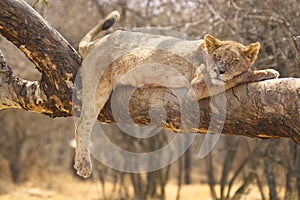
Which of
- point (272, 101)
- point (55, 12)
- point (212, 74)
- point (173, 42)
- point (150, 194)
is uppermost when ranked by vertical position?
point (55, 12)

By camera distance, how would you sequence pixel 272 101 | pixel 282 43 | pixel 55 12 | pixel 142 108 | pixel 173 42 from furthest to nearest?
pixel 55 12
pixel 282 43
pixel 173 42
pixel 142 108
pixel 272 101

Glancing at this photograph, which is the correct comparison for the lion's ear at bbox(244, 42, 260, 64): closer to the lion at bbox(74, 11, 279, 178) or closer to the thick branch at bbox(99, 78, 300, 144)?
the lion at bbox(74, 11, 279, 178)

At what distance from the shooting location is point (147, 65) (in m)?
4.47

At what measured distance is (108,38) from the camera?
475 cm

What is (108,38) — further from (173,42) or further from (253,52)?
(253,52)

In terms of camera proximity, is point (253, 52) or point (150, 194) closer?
point (253, 52)

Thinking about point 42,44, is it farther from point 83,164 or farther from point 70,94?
point 83,164

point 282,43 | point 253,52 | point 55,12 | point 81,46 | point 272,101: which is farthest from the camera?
point 55,12

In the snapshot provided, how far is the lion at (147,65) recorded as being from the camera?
13.8 feet

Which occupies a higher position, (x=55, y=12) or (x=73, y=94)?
(x=55, y=12)

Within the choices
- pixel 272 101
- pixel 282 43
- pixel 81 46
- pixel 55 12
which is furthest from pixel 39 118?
pixel 272 101

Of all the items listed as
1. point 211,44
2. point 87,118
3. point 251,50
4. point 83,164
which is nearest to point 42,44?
point 87,118

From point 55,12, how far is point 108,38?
6.90m

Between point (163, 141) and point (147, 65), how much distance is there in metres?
7.61
